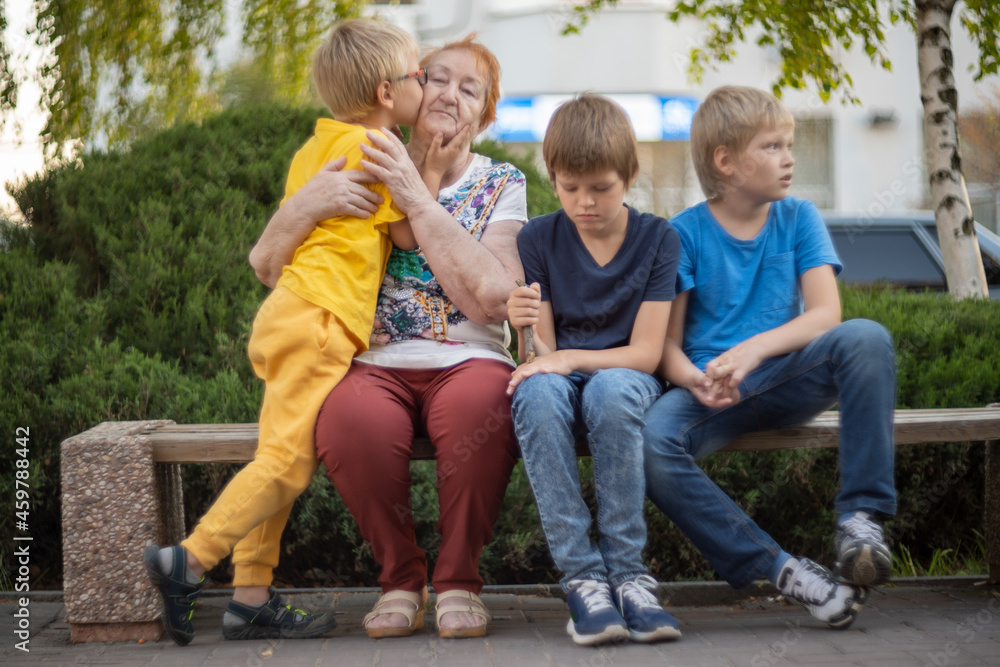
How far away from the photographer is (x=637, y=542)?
2436 mm

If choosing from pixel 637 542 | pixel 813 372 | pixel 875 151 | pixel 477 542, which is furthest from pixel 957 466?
pixel 875 151

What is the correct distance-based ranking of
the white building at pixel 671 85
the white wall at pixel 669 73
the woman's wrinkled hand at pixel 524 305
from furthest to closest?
the white wall at pixel 669 73
the white building at pixel 671 85
the woman's wrinkled hand at pixel 524 305

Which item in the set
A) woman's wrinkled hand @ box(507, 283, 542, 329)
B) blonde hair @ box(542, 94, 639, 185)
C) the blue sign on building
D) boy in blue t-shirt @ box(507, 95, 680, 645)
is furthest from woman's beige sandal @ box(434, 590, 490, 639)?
the blue sign on building

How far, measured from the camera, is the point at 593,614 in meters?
2.34

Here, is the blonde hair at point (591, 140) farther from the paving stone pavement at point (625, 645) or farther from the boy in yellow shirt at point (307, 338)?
the paving stone pavement at point (625, 645)

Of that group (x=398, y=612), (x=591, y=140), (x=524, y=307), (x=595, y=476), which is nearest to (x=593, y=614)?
(x=595, y=476)

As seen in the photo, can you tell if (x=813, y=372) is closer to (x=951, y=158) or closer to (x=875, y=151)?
(x=951, y=158)

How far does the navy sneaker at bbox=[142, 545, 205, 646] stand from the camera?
2365mm

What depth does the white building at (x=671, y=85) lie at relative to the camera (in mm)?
16234

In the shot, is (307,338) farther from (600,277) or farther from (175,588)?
(600,277)

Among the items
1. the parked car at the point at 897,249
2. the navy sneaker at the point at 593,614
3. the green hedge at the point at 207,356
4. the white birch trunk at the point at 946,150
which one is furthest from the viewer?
the parked car at the point at 897,249

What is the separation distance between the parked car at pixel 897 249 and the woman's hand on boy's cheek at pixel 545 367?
5475 mm

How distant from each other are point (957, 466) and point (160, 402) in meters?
3.11

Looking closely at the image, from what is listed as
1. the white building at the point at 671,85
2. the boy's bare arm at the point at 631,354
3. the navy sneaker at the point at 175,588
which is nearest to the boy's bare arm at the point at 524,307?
the boy's bare arm at the point at 631,354
